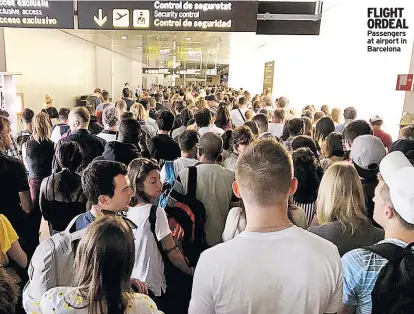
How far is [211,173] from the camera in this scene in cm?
297

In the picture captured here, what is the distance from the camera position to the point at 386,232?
5.10ft

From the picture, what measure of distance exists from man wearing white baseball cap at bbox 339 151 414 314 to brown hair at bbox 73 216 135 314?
0.85 meters

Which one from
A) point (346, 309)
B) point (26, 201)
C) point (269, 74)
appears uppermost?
point (269, 74)

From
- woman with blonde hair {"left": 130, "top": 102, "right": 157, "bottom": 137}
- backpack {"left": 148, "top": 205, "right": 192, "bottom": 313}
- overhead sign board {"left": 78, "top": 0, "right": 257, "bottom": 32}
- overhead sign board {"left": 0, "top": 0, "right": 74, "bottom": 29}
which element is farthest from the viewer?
overhead sign board {"left": 0, "top": 0, "right": 74, "bottom": 29}

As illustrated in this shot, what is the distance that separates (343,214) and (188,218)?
116 cm

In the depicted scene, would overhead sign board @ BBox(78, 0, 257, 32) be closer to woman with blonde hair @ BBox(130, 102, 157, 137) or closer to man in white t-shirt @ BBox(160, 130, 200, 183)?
woman with blonde hair @ BBox(130, 102, 157, 137)

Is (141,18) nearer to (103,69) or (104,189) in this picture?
(104,189)

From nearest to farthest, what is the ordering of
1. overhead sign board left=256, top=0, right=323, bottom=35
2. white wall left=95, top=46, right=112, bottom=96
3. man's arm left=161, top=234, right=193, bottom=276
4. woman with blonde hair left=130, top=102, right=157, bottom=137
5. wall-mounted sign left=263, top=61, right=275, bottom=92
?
man's arm left=161, top=234, right=193, bottom=276 < woman with blonde hair left=130, top=102, right=157, bottom=137 < overhead sign board left=256, top=0, right=323, bottom=35 < wall-mounted sign left=263, top=61, right=275, bottom=92 < white wall left=95, top=46, right=112, bottom=96

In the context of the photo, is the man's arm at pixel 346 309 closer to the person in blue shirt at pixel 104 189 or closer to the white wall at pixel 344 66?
the person in blue shirt at pixel 104 189

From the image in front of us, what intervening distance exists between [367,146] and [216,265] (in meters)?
2.02

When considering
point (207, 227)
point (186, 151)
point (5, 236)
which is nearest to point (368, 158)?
point (207, 227)

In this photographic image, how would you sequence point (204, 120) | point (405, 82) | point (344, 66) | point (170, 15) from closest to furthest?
point (204, 120) → point (405, 82) → point (170, 15) → point (344, 66)

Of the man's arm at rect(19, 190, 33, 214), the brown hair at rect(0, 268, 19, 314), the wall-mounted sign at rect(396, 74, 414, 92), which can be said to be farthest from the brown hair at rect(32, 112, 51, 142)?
the wall-mounted sign at rect(396, 74, 414, 92)

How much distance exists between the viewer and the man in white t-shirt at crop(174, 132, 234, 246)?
295cm
